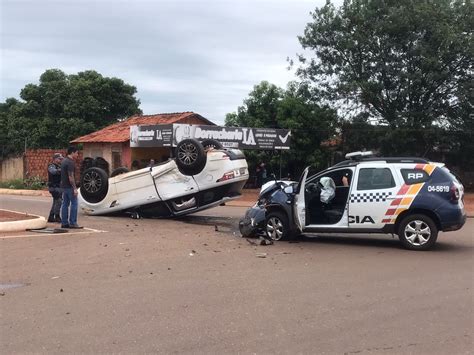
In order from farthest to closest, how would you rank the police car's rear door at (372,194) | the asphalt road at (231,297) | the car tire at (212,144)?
the car tire at (212,144) < the police car's rear door at (372,194) < the asphalt road at (231,297)

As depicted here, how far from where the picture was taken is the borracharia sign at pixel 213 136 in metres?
26.0

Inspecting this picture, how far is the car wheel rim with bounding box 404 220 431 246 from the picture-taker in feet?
31.7

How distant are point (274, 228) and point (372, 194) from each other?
2.16m

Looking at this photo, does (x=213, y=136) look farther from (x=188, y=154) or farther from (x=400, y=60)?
(x=188, y=154)

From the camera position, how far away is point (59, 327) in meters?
5.16

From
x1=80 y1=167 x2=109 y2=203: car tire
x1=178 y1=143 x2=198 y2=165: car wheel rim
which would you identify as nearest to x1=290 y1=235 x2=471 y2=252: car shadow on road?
x1=178 y1=143 x2=198 y2=165: car wheel rim

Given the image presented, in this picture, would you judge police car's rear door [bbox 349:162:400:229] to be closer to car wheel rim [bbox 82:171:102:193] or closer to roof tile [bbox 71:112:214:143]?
car wheel rim [bbox 82:171:102:193]

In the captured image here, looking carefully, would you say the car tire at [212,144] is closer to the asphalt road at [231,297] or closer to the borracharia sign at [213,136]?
the asphalt road at [231,297]

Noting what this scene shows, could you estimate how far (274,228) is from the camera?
11.0 metres

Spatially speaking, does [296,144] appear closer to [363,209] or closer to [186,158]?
[186,158]

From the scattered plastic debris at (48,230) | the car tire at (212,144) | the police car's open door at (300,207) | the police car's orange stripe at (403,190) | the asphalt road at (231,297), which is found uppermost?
the car tire at (212,144)

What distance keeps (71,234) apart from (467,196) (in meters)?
22.7

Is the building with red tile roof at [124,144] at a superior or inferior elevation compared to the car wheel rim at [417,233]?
superior

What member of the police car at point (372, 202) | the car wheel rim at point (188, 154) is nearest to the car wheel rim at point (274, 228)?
the police car at point (372, 202)
